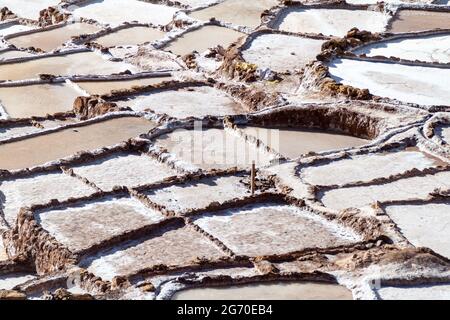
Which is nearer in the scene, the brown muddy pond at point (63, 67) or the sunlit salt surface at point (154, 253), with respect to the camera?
the sunlit salt surface at point (154, 253)

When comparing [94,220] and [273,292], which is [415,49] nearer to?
[94,220]

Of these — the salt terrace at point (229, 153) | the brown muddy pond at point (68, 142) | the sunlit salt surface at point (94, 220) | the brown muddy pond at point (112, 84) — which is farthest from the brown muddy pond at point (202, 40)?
the sunlit salt surface at point (94, 220)

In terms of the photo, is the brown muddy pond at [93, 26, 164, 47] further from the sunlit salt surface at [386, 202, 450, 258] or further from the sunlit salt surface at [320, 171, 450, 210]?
the sunlit salt surface at [386, 202, 450, 258]

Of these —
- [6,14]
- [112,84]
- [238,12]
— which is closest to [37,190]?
[112,84]

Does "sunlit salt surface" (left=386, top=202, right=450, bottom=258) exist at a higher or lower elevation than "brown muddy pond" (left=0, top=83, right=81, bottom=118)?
lower

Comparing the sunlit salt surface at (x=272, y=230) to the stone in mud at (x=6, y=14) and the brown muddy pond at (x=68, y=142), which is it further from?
the stone in mud at (x=6, y=14)

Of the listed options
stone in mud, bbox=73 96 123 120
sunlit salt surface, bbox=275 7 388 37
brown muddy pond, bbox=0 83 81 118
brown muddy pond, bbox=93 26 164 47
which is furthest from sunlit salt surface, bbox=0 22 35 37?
stone in mud, bbox=73 96 123 120

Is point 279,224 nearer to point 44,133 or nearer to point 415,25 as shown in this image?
point 44,133
